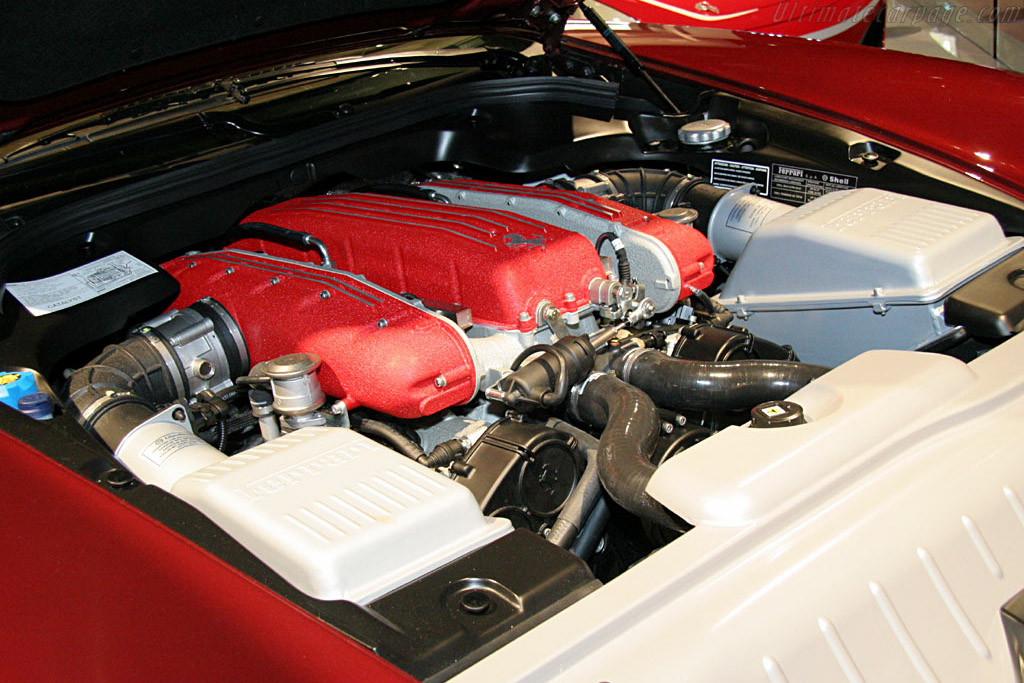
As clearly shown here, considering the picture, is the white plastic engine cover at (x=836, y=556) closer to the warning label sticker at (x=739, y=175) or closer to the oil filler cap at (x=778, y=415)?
the oil filler cap at (x=778, y=415)

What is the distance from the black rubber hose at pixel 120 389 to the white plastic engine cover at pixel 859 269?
946mm

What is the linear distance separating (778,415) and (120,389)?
83 centimetres

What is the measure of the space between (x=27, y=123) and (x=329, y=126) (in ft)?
1.60

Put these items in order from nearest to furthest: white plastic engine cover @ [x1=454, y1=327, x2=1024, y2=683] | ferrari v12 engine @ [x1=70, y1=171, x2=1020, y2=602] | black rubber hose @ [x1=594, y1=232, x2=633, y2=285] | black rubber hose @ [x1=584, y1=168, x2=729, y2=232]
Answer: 1. white plastic engine cover @ [x1=454, y1=327, x2=1024, y2=683]
2. ferrari v12 engine @ [x1=70, y1=171, x2=1020, y2=602]
3. black rubber hose @ [x1=594, y1=232, x2=633, y2=285]
4. black rubber hose @ [x1=584, y1=168, x2=729, y2=232]

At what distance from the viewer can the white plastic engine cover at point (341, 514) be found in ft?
2.57

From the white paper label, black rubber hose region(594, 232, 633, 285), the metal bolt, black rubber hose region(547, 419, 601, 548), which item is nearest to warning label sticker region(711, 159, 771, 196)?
black rubber hose region(594, 232, 633, 285)

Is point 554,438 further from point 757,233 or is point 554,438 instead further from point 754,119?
point 754,119

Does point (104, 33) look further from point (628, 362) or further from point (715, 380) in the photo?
point (715, 380)

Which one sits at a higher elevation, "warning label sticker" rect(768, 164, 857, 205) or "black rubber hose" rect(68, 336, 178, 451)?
"warning label sticker" rect(768, 164, 857, 205)

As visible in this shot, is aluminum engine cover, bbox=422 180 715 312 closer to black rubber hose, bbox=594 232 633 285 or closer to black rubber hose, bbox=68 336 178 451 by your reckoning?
black rubber hose, bbox=594 232 633 285

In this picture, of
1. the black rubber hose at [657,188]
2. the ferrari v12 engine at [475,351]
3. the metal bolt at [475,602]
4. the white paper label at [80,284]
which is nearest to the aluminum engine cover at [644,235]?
the ferrari v12 engine at [475,351]

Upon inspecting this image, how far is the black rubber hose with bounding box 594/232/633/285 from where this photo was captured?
4.75 feet

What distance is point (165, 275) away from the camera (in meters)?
1.38

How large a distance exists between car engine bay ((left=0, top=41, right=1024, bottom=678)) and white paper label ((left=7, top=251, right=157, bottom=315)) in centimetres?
2
